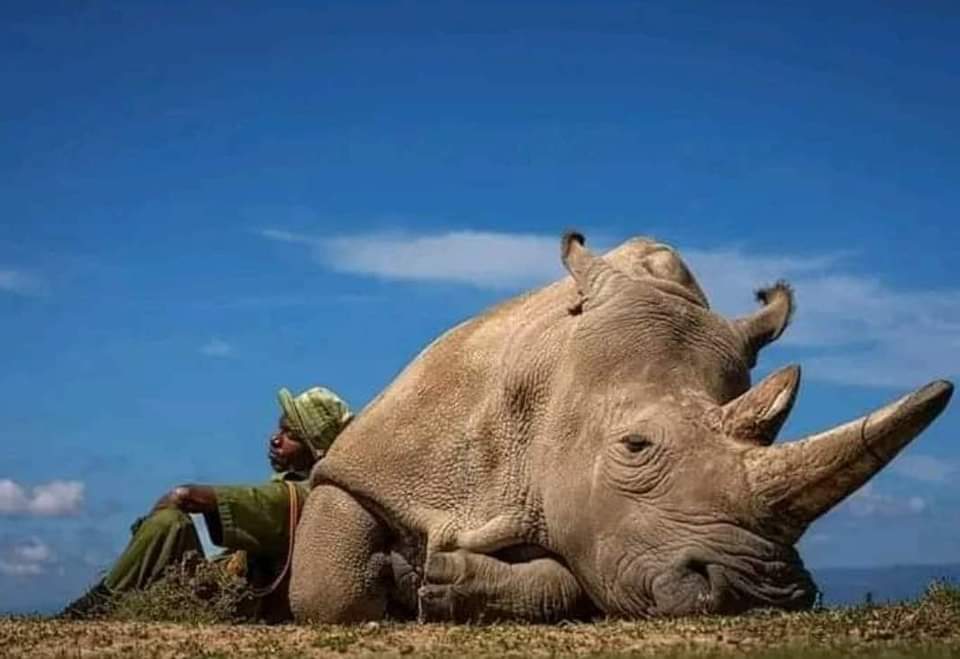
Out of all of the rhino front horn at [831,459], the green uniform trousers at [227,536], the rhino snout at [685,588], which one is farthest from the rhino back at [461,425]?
the rhino front horn at [831,459]

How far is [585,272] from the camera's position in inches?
594

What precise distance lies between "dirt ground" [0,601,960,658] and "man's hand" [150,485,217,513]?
2.81 m

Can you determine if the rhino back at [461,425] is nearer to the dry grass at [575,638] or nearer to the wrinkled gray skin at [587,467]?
the wrinkled gray skin at [587,467]

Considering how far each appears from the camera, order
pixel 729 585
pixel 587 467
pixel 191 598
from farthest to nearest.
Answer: pixel 191 598, pixel 587 467, pixel 729 585

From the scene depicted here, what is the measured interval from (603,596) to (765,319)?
322 cm

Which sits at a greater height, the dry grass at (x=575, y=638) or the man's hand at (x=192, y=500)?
the man's hand at (x=192, y=500)

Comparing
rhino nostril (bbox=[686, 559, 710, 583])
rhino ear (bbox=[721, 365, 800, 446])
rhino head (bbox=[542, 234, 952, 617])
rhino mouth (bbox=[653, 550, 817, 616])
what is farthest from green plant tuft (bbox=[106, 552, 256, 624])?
rhino ear (bbox=[721, 365, 800, 446])

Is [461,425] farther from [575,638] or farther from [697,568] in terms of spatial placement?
[575,638]

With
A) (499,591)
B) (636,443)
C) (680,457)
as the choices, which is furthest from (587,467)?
(499,591)

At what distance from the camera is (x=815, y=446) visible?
12797 millimetres

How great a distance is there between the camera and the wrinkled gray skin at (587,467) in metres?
13.0

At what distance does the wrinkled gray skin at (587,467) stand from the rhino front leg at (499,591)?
0.01 meters

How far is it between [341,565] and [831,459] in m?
4.95

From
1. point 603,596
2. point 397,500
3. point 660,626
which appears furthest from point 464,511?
point 660,626
